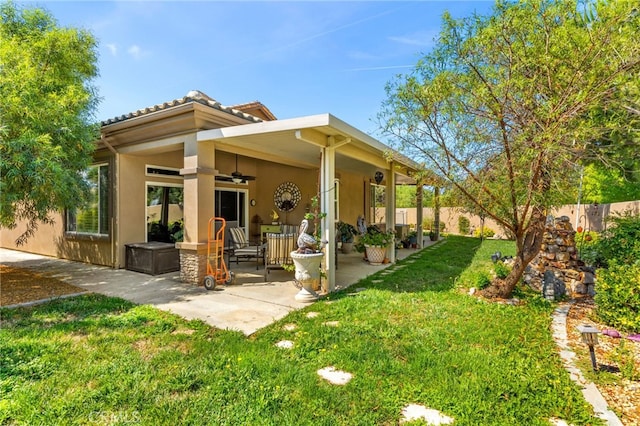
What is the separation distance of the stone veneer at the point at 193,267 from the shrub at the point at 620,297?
6.58 meters

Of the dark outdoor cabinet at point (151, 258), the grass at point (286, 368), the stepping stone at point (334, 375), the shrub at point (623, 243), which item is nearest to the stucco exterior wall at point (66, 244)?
the dark outdoor cabinet at point (151, 258)

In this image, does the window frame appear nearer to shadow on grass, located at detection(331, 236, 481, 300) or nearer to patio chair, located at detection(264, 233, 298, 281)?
patio chair, located at detection(264, 233, 298, 281)

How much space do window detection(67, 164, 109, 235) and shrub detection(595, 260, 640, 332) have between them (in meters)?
10.1

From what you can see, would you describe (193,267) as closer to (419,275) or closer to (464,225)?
(419,275)

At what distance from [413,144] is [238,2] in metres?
4.80

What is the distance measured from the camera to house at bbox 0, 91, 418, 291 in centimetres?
602

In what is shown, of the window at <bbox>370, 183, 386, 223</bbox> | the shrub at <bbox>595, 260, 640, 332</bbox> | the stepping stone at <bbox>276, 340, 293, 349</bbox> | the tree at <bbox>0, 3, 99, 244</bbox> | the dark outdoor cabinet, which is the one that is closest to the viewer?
the stepping stone at <bbox>276, 340, 293, 349</bbox>

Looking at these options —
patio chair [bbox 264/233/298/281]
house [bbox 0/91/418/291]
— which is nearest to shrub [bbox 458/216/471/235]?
house [bbox 0/91/418/291]

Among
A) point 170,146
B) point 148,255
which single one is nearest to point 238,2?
point 170,146

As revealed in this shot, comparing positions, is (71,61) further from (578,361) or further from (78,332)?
(578,361)

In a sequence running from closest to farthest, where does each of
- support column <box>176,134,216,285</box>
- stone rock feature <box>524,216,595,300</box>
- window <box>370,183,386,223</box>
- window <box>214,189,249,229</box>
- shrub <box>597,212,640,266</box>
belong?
shrub <box>597,212,640,266</box> → support column <box>176,134,216,285</box> → stone rock feature <box>524,216,595,300</box> → window <box>214,189,249,229</box> → window <box>370,183,386,223</box>

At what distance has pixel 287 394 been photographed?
2691 mm

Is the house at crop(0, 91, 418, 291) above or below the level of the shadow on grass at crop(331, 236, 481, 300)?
above

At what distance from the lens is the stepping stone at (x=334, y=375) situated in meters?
2.94
